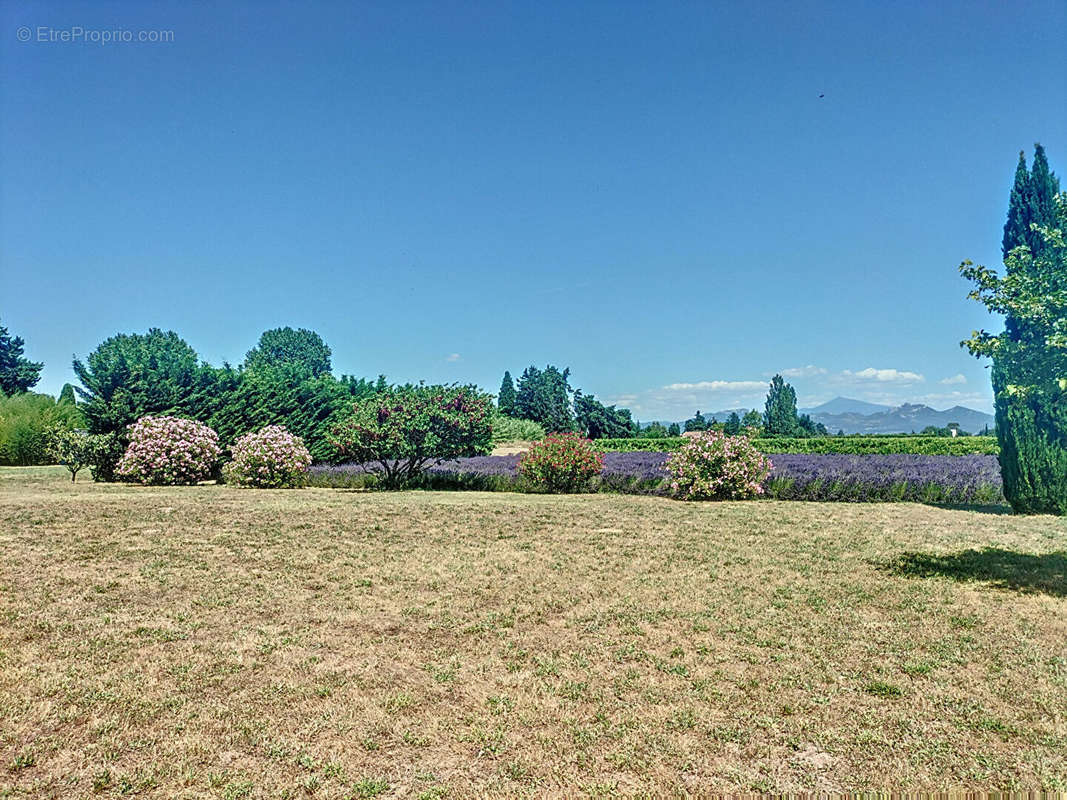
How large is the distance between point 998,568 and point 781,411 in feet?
75.4

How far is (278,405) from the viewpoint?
56.1 feet

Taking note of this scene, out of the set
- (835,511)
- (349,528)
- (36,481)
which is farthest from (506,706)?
(36,481)

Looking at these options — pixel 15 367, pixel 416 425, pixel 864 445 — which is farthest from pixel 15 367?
pixel 864 445

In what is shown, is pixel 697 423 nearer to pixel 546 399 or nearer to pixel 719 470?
pixel 546 399

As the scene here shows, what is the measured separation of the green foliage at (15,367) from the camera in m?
38.9

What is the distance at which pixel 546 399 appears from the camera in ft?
106

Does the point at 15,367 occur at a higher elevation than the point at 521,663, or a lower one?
higher

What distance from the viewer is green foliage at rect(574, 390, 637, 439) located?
28969 mm

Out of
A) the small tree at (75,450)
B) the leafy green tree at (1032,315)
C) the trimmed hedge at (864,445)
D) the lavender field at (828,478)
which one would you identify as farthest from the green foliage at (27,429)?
the leafy green tree at (1032,315)

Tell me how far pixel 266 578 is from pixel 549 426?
2448 centimetres

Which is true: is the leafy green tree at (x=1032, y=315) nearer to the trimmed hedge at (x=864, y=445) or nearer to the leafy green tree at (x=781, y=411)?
the trimmed hedge at (x=864, y=445)

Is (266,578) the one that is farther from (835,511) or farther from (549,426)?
(549,426)

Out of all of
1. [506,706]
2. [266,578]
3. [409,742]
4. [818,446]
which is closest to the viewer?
[409,742]

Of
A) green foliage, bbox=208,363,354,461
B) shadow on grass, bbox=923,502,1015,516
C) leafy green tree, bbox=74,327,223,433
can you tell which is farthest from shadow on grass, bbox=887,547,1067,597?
leafy green tree, bbox=74,327,223,433
